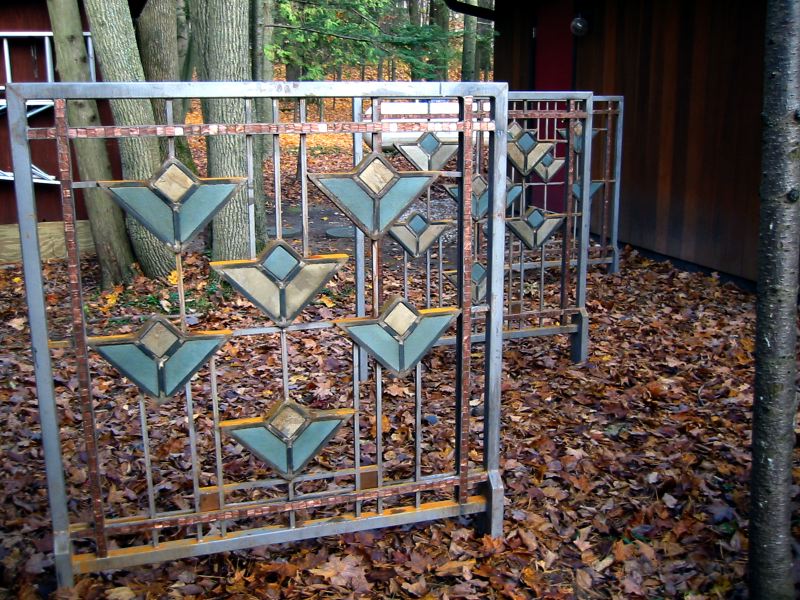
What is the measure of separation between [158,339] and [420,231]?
2.56 meters

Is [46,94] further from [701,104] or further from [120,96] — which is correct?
[701,104]

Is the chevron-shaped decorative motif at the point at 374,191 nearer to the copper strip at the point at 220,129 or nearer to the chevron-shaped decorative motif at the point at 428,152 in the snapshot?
the copper strip at the point at 220,129

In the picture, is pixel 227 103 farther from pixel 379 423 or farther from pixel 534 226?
pixel 379 423

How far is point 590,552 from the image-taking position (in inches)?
132

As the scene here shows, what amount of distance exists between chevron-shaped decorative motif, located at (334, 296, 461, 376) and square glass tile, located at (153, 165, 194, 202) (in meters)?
0.75

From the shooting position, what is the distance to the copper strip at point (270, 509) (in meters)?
2.85

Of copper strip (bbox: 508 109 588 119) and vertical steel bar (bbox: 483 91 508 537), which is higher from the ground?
copper strip (bbox: 508 109 588 119)

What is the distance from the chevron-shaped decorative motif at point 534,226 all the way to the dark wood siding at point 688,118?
3099 millimetres

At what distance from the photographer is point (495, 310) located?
3.25m

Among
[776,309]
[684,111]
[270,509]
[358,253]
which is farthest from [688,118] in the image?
[270,509]

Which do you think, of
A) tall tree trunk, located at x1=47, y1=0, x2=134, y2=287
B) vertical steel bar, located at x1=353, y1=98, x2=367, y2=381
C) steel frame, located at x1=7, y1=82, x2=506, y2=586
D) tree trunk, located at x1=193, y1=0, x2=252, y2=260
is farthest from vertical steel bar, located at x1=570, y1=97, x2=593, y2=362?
tall tree trunk, located at x1=47, y1=0, x2=134, y2=287

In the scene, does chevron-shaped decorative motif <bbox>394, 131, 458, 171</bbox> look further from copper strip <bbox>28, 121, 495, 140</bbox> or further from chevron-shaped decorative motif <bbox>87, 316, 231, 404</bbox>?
chevron-shaped decorative motif <bbox>87, 316, 231, 404</bbox>

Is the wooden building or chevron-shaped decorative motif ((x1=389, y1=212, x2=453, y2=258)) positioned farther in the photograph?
the wooden building

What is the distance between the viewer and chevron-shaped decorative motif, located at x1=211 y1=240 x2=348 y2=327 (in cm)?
281
